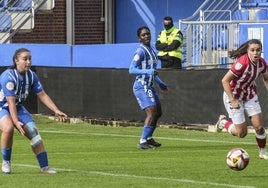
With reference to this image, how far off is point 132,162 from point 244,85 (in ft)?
6.60

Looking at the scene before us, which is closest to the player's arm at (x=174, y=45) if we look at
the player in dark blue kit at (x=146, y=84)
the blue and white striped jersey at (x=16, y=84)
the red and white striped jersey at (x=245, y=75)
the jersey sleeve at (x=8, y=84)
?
the player in dark blue kit at (x=146, y=84)

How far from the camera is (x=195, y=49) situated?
30.8 meters

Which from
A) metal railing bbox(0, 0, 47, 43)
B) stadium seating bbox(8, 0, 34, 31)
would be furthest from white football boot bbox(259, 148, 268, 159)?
stadium seating bbox(8, 0, 34, 31)

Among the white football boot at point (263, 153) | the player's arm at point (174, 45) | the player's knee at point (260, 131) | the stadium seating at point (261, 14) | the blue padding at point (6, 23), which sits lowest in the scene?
the white football boot at point (263, 153)

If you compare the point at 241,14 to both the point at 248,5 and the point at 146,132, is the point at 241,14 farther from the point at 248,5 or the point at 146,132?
the point at 146,132

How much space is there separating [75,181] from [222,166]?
9.09 ft

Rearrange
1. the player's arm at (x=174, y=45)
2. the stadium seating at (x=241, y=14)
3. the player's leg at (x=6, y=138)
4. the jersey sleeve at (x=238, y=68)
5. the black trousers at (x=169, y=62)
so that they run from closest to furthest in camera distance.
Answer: the player's leg at (x=6, y=138) < the jersey sleeve at (x=238, y=68) < the player's arm at (x=174, y=45) < the black trousers at (x=169, y=62) < the stadium seating at (x=241, y=14)

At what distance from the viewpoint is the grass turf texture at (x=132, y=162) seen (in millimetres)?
14321

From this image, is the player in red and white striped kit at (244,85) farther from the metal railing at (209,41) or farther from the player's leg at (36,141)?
the metal railing at (209,41)

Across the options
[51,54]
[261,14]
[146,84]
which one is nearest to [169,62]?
[51,54]

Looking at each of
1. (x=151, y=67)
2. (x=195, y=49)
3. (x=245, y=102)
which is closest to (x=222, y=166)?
(x=245, y=102)

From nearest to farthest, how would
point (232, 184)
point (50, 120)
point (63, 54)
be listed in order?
point (232, 184), point (50, 120), point (63, 54)

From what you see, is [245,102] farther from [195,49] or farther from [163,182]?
[195,49]

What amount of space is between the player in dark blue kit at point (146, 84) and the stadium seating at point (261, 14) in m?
12.2
